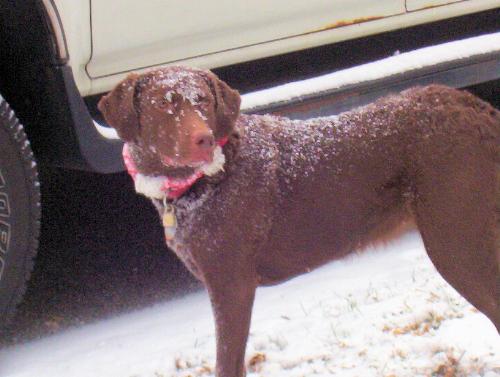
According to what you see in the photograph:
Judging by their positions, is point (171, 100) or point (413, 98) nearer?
point (171, 100)

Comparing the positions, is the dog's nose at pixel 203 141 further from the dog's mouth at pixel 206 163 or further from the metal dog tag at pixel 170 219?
the metal dog tag at pixel 170 219

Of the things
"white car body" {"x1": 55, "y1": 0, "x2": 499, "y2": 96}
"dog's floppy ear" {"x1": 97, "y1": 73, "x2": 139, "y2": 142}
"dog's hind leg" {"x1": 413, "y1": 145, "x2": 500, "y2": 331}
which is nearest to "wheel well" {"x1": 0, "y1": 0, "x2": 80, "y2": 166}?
"white car body" {"x1": 55, "y1": 0, "x2": 499, "y2": 96}

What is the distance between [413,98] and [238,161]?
657 mm

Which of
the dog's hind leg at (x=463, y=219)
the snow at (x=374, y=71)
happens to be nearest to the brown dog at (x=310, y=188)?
the dog's hind leg at (x=463, y=219)

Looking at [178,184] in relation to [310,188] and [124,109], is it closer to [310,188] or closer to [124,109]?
[124,109]

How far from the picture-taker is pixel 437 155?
2.82m

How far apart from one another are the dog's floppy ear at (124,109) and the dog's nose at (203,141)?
10.4 inches

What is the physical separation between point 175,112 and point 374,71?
1.55 meters

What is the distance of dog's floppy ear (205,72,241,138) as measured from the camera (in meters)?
2.73

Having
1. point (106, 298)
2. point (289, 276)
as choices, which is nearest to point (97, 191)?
point (106, 298)

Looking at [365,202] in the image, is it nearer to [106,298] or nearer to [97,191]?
[106,298]

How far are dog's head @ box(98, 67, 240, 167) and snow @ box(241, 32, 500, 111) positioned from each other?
83 centimetres

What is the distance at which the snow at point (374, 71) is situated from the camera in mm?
3672

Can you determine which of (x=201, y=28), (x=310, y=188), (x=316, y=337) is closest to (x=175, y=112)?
(x=310, y=188)
